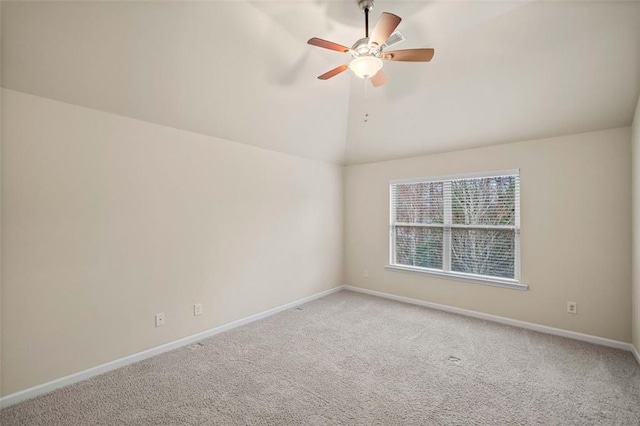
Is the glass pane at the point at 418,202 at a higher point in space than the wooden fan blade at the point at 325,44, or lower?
lower

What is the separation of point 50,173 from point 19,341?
124cm

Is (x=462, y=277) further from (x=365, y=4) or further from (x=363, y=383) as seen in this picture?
(x=365, y=4)

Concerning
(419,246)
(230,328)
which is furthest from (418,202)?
(230,328)

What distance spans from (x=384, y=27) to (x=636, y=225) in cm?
288

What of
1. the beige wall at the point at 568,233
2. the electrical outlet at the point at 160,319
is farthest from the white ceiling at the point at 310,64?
the electrical outlet at the point at 160,319

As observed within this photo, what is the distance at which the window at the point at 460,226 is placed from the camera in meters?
3.67

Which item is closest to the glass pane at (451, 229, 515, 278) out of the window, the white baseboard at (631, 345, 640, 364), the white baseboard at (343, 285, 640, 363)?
the window

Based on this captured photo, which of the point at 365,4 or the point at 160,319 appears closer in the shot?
the point at 365,4

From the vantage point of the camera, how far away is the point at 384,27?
190 centimetres

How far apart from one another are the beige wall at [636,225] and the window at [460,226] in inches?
37.8

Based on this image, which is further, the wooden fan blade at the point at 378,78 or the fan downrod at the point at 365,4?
the wooden fan blade at the point at 378,78

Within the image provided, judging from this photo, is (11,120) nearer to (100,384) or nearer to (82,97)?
(82,97)

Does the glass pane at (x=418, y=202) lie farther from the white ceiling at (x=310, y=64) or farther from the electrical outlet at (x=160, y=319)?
the electrical outlet at (x=160, y=319)

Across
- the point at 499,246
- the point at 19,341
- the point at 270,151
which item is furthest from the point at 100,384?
the point at 499,246
